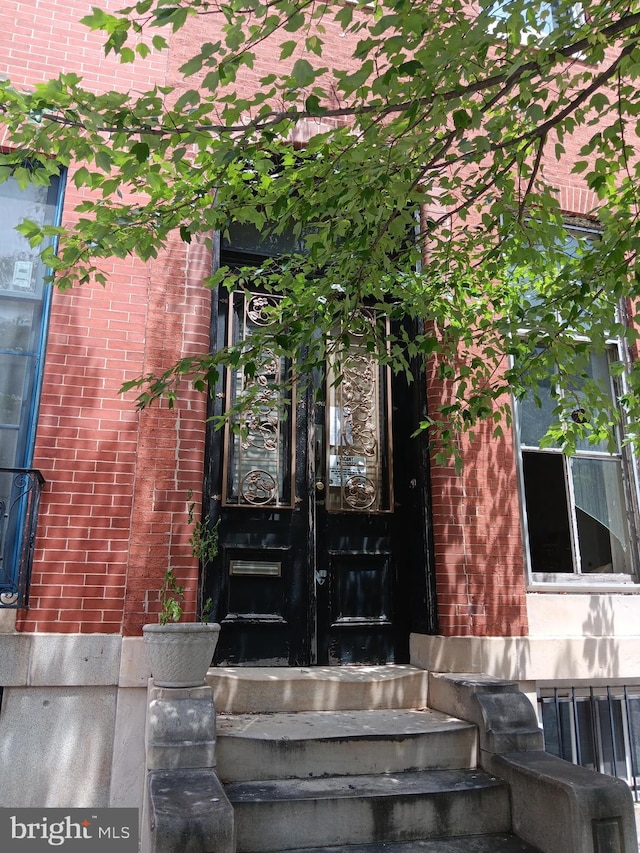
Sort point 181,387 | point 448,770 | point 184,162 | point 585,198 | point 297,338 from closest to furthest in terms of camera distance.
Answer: point 184,162
point 297,338
point 448,770
point 181,387
point 585,198

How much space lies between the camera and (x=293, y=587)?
534cm

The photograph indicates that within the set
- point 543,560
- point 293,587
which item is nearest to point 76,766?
point 293,587

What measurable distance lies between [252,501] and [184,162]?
8.75 ft

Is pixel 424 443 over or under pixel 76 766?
over

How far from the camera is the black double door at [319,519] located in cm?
524

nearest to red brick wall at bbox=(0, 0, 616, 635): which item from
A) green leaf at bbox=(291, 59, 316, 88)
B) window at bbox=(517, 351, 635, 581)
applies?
window at bbox=(517, 351, 635, 581)

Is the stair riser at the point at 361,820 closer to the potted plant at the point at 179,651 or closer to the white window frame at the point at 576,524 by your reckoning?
the potted plant at the point at 179,651

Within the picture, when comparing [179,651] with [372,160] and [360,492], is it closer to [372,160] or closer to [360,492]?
[360,492]

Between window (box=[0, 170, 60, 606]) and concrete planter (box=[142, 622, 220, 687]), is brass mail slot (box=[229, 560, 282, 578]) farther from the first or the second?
window (box=[0, 170, 60, 606])

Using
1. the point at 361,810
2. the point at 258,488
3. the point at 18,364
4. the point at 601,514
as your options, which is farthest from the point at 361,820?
the point at 18,364

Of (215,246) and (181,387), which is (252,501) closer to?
(181,387)

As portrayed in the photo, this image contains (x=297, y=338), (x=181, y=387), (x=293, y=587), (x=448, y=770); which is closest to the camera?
(x=297, y=338)

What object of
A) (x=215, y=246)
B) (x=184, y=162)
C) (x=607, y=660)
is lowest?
(x=607, y=660)

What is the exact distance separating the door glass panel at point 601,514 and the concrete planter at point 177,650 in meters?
3.40
